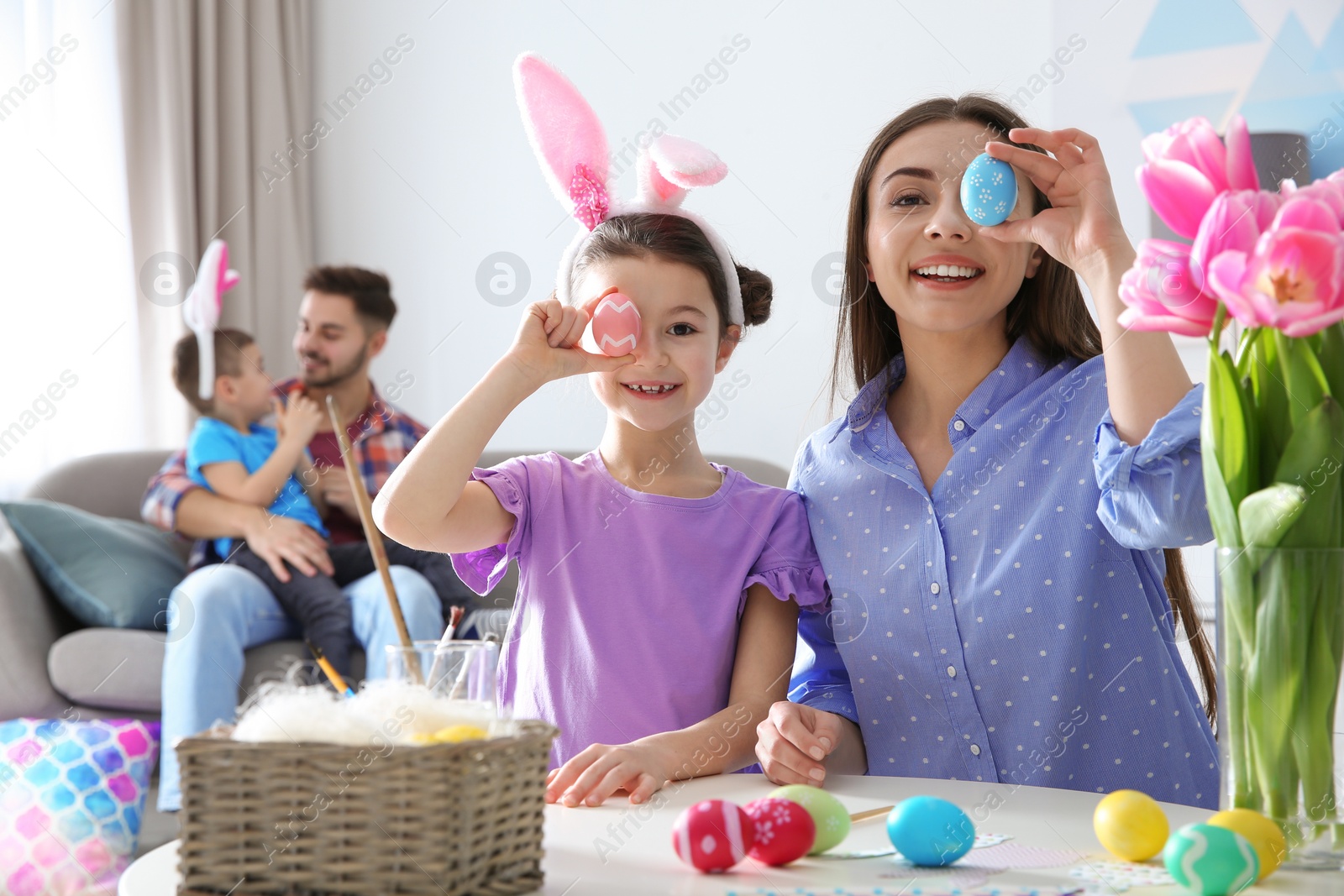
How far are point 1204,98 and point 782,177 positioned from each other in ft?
3.73

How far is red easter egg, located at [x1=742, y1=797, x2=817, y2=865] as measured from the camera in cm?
72

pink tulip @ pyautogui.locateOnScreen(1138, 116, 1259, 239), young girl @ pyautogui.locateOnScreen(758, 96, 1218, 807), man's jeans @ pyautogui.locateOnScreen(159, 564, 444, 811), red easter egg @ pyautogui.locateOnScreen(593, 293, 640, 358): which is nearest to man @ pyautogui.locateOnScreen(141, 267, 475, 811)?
man's jeans @ pyautogui.locateOnScreen(159, 564, 444, 811)

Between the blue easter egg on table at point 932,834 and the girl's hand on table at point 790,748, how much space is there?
205 mm

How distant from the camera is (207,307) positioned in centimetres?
Result: 309

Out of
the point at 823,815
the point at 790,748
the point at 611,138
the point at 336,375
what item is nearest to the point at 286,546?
the point at 336,375

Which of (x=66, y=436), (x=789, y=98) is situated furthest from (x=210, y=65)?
(x=789, y=98)

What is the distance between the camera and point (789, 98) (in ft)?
11.1

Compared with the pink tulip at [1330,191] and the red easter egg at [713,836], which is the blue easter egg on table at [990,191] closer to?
the pink tulip at [1330,191]

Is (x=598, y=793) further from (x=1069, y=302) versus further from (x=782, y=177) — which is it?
(x=782, y=177)

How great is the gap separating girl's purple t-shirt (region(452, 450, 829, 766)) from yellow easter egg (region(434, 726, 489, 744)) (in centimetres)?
59

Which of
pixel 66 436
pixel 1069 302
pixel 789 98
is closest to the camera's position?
pixel 1069 302

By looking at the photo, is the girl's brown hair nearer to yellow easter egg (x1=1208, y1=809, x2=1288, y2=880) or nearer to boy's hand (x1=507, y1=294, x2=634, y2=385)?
boy's hand (x1=507, y1=294, x2=634, y2=385)

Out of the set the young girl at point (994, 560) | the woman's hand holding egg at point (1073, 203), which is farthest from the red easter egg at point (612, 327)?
the woman's hand holding egg at point (1073, 203)

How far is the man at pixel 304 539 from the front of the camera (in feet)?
8.23
